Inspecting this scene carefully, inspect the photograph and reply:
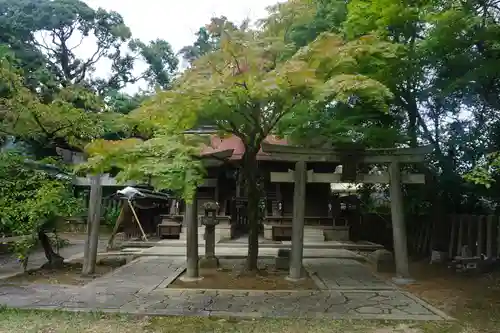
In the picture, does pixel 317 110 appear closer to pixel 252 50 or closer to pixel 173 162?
pixel 252 50

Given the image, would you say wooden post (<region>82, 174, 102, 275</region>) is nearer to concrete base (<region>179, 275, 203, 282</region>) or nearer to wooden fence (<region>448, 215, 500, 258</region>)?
concrete base (<region>179, 275, 203, 282</region>)

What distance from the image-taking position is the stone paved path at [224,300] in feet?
21.3

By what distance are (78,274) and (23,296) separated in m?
2.31

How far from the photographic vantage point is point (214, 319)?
6.18 meters

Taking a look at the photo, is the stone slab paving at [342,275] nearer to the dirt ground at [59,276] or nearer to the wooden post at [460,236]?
the wooden post at [460,236]

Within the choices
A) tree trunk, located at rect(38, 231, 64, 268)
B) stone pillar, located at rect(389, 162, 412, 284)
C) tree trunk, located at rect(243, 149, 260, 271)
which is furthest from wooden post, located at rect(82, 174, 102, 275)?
stone pillar, located at rect(389, 162, 412, 284)

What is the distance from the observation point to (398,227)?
9.18 meters

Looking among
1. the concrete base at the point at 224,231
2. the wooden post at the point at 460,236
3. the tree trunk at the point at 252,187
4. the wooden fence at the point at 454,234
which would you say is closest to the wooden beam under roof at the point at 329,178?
the tree trunk at the point at 252,187

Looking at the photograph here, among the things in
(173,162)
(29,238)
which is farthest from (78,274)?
(173,162)

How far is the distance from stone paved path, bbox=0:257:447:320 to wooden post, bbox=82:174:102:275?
0.81 m

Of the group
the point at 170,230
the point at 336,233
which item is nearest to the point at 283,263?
the point at 336,233

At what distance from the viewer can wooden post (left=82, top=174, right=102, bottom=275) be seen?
31.5ft

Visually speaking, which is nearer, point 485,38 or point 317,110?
point 485,38

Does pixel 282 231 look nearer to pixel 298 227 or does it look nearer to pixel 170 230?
pixel 170 230
